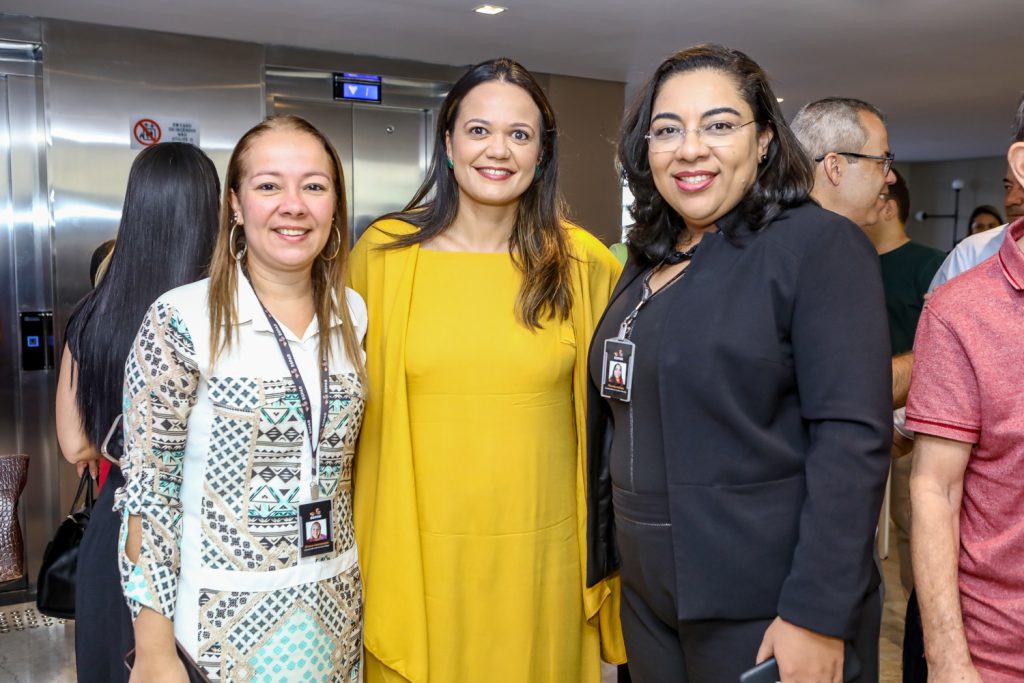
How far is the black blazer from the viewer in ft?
4.45

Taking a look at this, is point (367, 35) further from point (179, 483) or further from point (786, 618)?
point (786, 618)

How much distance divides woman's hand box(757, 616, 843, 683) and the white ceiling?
3021 mm

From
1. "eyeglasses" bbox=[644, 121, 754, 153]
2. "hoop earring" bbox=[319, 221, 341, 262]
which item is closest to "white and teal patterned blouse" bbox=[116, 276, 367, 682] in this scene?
"hoop earring" bbox=[319, 221, 341, 262]

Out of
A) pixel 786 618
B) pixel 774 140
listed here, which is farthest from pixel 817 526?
pixel 774 140

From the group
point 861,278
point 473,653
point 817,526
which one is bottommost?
point 473,653

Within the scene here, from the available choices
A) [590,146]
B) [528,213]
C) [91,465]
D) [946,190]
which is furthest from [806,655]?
[946,190]

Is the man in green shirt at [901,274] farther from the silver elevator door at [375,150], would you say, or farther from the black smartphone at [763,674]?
the silver elevator door at [375,150]

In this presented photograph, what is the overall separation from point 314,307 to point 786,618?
1001 mm

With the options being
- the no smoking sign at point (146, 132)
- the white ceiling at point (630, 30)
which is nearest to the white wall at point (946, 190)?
the white ceiling at point (630, 30)

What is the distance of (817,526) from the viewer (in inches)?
54.0

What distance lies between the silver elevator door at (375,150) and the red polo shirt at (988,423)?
4757 millimetres

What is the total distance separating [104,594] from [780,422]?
1.64 metres

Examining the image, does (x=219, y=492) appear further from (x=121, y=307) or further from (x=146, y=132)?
(x=146, y=132)

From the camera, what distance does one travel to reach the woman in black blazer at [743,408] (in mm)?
1362
